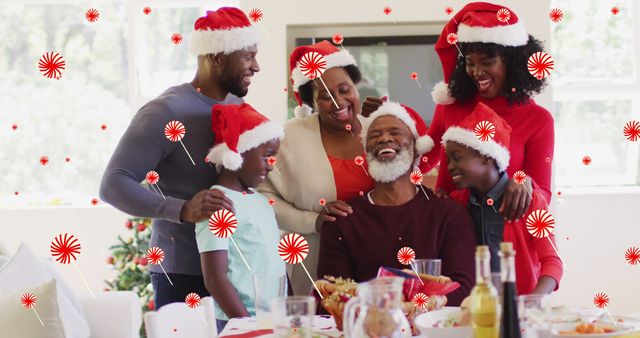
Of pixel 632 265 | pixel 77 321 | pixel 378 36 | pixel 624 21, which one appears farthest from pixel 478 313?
pixel 624 21

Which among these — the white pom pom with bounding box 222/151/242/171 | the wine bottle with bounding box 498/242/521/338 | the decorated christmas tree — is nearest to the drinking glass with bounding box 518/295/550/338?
the wine bottle with bounding box 498/242/521/338

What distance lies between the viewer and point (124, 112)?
584 centimetres

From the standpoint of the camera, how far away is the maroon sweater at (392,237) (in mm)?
2561

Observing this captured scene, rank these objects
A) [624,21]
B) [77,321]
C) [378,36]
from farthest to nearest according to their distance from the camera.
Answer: [624,21] → [378,36] → [77,321]

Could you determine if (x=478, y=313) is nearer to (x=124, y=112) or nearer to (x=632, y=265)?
(x=632, y=265)

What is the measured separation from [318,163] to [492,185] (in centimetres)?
60

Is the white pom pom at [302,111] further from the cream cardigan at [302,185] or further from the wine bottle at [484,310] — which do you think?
the wine bottle at [484,310]

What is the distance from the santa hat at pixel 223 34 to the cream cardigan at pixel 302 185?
1.15 ft

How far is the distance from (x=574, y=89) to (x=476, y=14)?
2.99 meters

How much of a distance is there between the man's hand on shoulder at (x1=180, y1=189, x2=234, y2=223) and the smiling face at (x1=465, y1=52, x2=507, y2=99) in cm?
91
